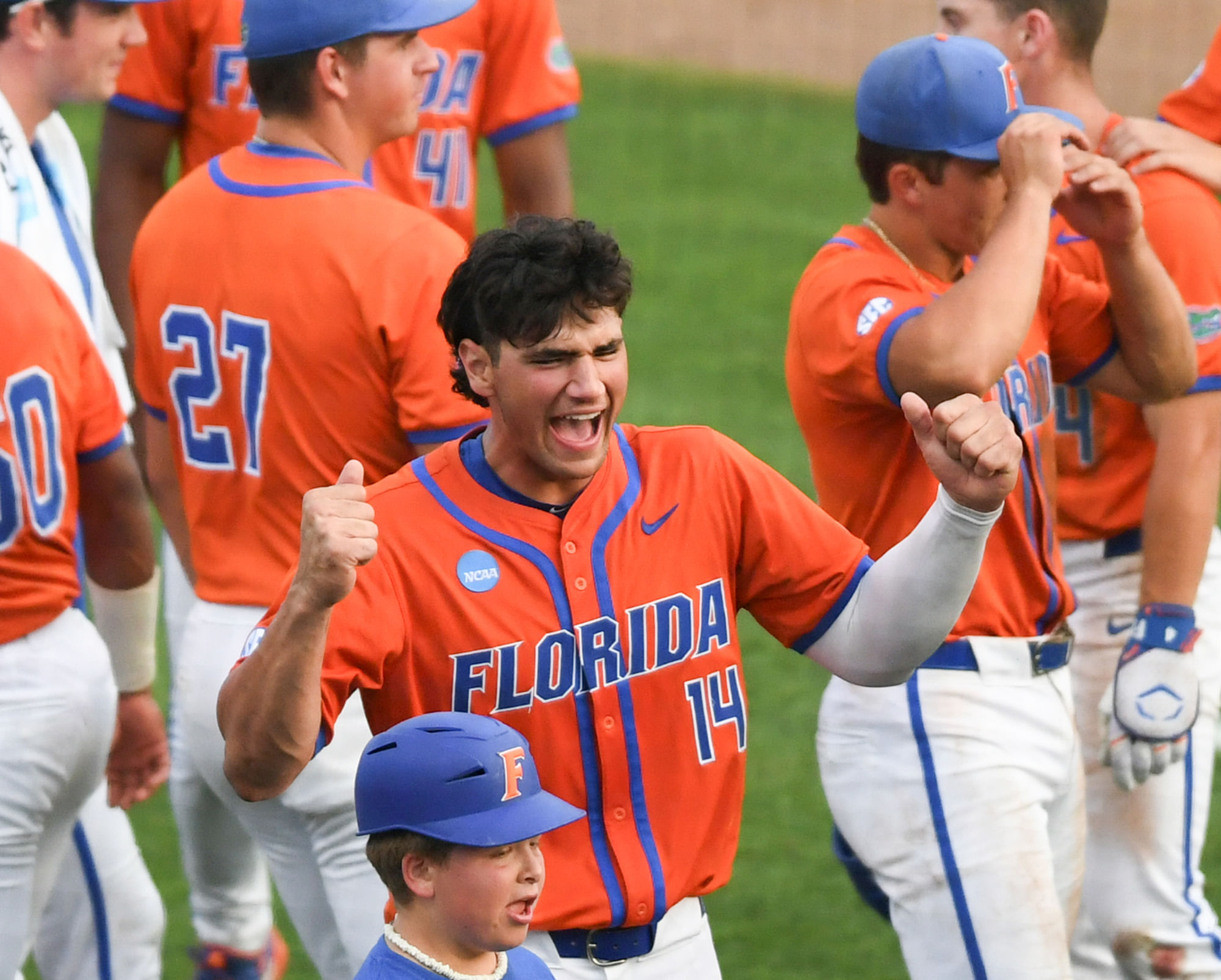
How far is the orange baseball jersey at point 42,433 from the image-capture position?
3514 mm

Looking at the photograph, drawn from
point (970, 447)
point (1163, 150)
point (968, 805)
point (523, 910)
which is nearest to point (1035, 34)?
point (1163, 150)

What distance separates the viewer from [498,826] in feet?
8.57

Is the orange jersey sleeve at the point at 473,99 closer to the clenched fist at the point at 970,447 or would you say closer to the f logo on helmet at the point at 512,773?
the clenched fist at the point at 970,447

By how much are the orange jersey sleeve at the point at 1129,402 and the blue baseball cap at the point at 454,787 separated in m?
2.02

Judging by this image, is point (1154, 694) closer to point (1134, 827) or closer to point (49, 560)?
point (1134, 827)

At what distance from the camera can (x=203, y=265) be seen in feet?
12.0

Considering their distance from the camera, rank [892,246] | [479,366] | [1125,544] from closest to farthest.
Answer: [479,366], [892,246], [1125,544]

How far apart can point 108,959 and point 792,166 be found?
41.3 ft

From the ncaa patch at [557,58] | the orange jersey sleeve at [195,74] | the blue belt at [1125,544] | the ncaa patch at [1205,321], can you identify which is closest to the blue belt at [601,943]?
the blue belt at [1125,544]

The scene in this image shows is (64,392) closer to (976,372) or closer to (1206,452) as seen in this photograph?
(976,372)

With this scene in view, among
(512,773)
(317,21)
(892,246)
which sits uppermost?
(317,21)

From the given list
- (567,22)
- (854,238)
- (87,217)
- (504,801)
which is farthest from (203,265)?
(567,22)

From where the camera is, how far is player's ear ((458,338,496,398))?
295 cm

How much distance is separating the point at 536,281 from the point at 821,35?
52.7ft
